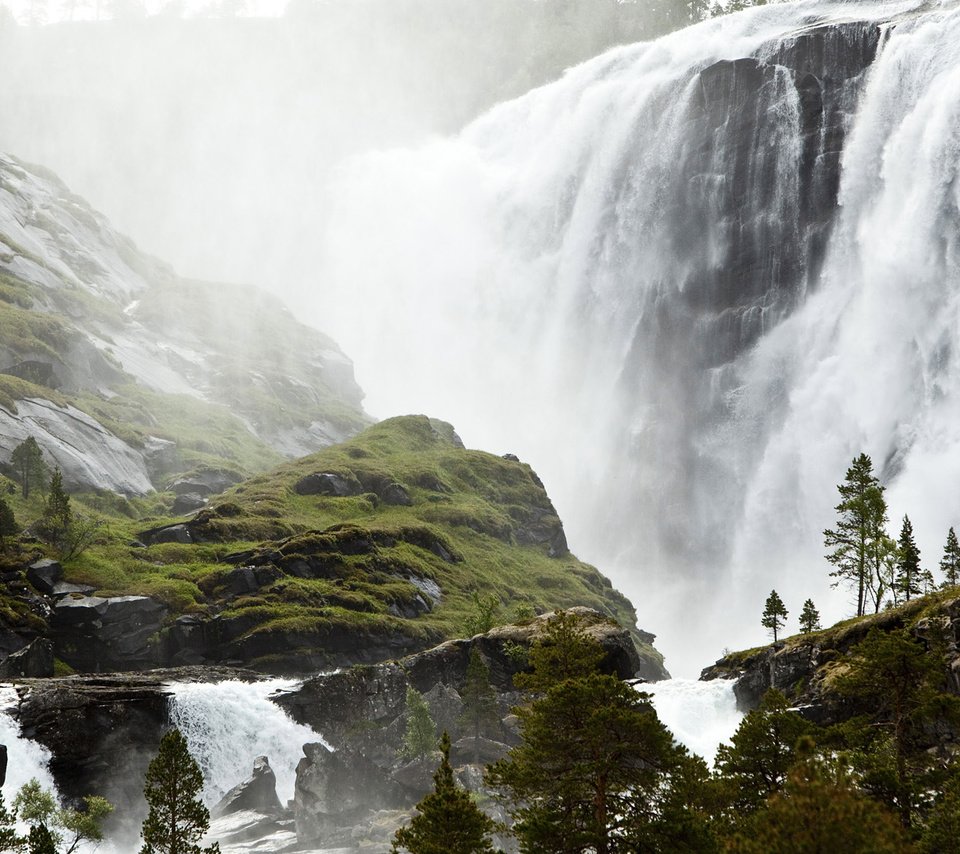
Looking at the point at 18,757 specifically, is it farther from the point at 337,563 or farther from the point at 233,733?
the point at 337,563

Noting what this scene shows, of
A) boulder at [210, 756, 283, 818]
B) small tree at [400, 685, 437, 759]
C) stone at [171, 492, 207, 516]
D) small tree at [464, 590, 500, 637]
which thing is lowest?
boulder at [210, 756, 283, 818]

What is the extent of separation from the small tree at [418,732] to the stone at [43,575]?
39.2 m

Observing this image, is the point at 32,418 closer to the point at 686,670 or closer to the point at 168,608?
the point at 168,608

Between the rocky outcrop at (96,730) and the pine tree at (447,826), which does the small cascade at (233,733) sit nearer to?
the rocky outcrop at (96,730)

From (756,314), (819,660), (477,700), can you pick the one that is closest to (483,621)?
(477,700)

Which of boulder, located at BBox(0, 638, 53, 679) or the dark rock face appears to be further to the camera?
the dark rock face

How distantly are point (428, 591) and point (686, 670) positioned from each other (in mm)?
44150

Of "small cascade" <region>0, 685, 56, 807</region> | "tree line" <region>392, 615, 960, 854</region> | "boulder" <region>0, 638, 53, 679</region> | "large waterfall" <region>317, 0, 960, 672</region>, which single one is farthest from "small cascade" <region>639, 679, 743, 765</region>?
"large waterfall" <region>317, 0, 960, 672</region>

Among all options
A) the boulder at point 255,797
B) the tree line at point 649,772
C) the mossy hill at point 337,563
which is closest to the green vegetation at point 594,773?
the tree line at point 649,772

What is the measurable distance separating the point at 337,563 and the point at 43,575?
33.7 m

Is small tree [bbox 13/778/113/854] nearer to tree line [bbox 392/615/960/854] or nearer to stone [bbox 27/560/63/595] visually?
tree line [bbox 392/615/960/854]

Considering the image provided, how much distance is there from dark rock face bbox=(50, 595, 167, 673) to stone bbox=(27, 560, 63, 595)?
2236mm

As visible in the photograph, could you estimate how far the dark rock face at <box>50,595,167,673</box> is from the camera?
8575 centimetres

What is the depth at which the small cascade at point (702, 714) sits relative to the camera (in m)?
72.9
